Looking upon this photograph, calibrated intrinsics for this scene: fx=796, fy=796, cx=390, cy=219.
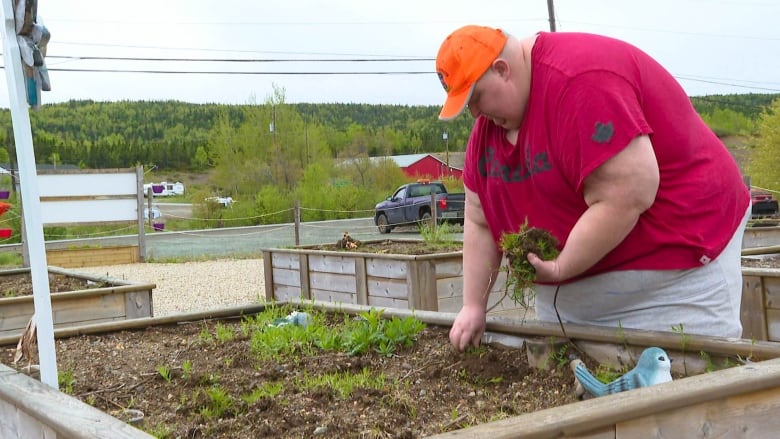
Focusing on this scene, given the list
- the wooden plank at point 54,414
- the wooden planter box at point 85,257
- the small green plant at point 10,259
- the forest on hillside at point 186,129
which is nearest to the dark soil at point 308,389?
the wooden plank at point 54,414

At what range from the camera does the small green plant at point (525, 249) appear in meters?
2.17

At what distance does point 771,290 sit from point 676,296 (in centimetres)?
292

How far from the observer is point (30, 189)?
2396mm

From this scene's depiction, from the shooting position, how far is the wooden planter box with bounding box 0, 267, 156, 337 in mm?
5570

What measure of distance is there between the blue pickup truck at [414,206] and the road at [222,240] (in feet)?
1.30

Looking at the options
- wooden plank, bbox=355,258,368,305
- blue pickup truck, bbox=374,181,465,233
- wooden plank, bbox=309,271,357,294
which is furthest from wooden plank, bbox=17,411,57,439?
blue pickup truck, bbox=374,181,465,233

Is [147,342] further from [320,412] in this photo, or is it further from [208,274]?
[208,274]

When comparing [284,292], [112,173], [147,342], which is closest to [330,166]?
[112,173]

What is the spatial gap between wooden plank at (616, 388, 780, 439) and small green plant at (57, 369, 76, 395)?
2027mm

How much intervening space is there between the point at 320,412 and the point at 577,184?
995 mm

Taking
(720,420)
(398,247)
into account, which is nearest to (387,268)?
(398,247)

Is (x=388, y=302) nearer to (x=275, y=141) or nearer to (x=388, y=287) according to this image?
(x=388, y=287)

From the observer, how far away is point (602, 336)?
7.94 ft

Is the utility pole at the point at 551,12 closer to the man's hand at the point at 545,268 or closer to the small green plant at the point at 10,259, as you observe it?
the small green plant at the point at 10,259
